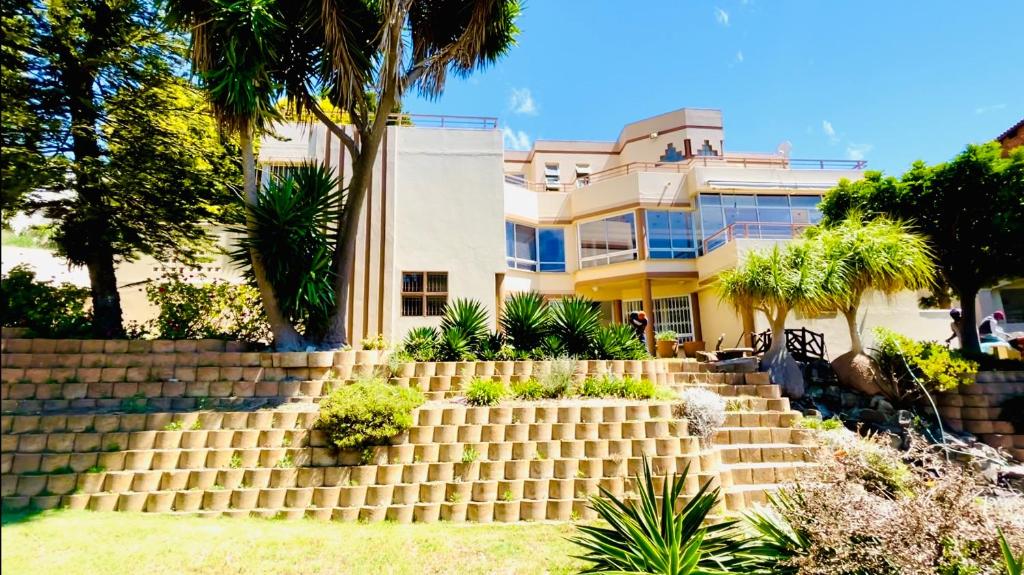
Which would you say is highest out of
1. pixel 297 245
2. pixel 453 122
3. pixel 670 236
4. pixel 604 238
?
pixel 453 122

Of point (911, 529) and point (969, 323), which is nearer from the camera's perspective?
point (911, 529)

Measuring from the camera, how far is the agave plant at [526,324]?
32.8 feet

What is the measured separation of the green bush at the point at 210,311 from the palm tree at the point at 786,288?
10320 mm

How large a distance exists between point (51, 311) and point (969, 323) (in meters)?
19.6

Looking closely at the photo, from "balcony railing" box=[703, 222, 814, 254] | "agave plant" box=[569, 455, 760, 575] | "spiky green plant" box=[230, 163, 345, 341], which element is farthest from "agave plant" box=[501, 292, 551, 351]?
"balcony railing" box=[703, 222, 814, 254]

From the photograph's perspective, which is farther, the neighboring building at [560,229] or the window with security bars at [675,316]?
the window with security bars at [675,316]

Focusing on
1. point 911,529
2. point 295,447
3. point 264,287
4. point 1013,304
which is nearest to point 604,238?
point 264,287

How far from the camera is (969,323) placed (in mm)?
11641

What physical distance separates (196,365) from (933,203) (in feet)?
53.5

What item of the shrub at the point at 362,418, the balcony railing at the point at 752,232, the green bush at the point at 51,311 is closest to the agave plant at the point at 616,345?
the shrub at the point at 362,418

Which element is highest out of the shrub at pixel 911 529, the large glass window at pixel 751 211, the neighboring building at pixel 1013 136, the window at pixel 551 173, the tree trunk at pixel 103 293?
the window at pixel 551 173

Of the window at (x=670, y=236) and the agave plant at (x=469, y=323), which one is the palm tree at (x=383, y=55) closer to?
the agave plant at (x=469, y=323)

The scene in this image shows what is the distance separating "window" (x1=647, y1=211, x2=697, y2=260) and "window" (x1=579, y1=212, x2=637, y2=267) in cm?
A: 90

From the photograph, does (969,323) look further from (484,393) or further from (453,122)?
(453,122)
